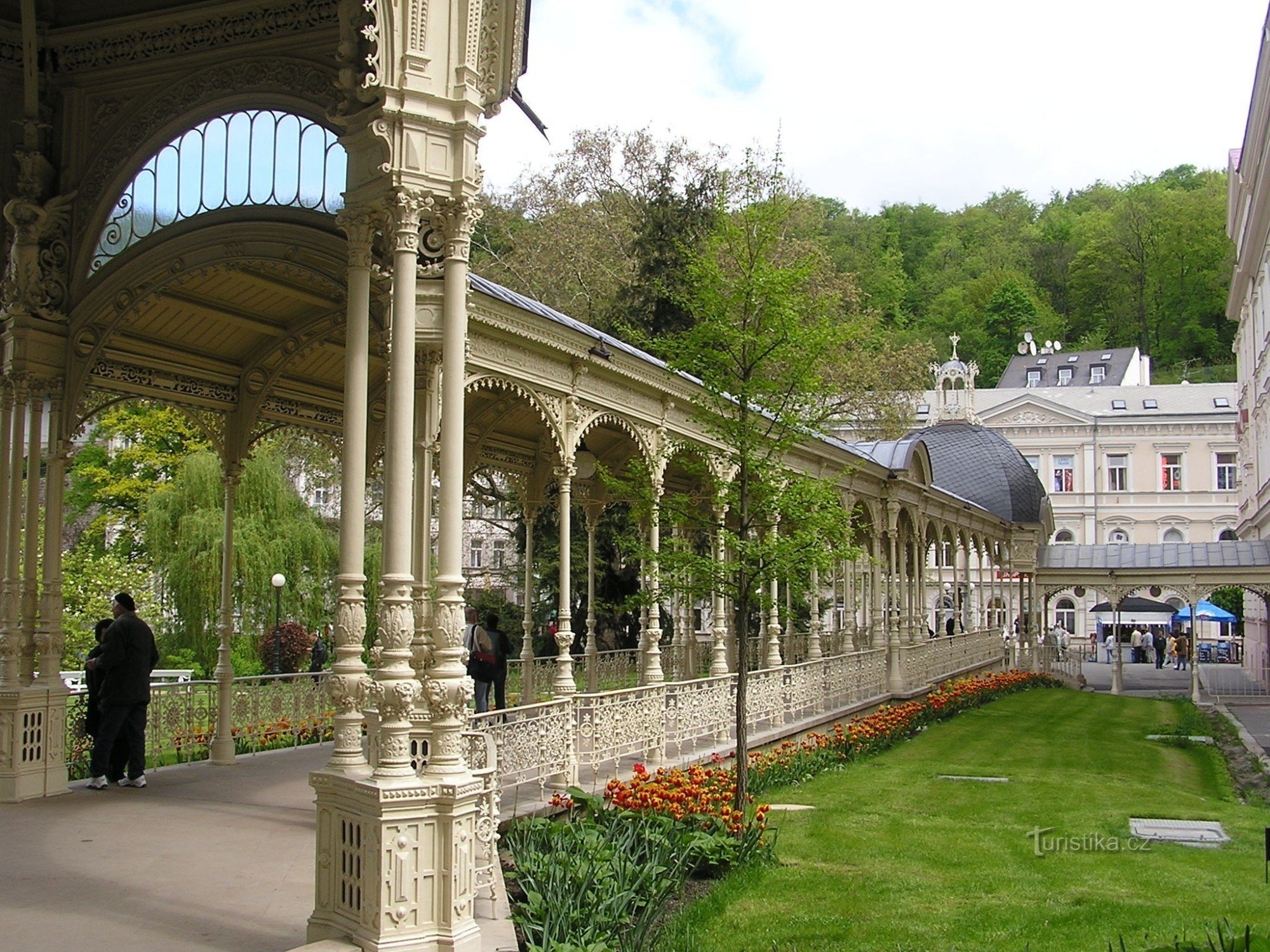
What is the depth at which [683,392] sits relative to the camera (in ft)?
46.6

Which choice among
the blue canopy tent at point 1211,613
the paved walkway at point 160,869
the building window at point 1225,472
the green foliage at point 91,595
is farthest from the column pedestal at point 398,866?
the building window at point 1225,472

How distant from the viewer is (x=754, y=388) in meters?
10.7

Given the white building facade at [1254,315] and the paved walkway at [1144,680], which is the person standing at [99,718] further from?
the paved walkway at [1144,680]

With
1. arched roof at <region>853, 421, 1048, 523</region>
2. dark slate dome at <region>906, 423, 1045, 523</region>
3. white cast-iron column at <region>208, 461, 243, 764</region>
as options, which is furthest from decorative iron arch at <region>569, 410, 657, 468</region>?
→ dark slate dome at <region>906, 423, 1045, 523</region>

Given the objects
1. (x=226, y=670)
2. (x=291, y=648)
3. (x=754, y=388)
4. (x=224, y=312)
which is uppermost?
(x=224, y=312)

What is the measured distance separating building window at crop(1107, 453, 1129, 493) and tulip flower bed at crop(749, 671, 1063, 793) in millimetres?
36522

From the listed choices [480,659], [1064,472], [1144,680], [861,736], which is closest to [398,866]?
[480,659]

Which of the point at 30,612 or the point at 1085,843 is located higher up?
the point at 30,612

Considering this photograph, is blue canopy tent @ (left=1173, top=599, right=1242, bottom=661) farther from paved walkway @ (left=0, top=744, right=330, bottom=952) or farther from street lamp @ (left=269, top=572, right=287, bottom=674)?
paved walkway @ (left=0, top=744, right=330, bottom=952)

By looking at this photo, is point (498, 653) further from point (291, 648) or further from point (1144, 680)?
point (1144, 680)

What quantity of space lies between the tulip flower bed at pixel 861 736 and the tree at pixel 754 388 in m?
3.45

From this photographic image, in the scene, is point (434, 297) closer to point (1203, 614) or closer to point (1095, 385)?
point (1203, 614)

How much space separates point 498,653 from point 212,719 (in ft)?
10.5

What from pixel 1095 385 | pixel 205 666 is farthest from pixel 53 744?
pixel 1095 385
